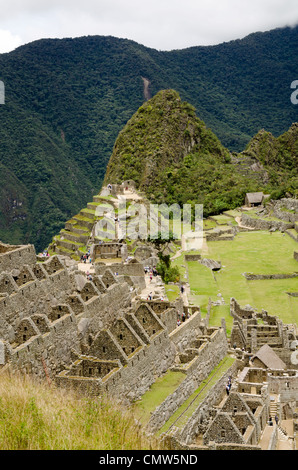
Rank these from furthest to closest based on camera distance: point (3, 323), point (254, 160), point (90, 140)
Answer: point (90, 140), point (254, 160), point (3, 323)

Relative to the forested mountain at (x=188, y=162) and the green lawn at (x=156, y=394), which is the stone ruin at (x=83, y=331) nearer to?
the green lawn at (x=156, y=394)

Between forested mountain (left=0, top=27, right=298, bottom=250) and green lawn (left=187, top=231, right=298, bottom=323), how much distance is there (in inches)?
937

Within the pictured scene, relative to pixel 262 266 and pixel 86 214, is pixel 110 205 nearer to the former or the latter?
pixel 86 214

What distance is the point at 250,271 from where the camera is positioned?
1569 inches

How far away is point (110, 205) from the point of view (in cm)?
4922

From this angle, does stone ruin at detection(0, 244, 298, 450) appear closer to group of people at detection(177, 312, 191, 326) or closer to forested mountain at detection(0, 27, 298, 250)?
group of people at detection(177, 312, 191, 326)

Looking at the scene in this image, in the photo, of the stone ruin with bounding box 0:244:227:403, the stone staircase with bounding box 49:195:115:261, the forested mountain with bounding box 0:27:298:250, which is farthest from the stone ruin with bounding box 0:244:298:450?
the forested mountain with bounding box 0:27:298:250

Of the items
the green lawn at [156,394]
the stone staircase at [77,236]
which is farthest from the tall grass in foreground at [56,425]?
the stone staircase at [77,236]

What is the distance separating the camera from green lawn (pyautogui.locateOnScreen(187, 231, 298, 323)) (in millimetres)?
31234

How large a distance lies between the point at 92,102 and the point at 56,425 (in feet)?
381

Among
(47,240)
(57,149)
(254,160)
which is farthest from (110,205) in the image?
(57,149)

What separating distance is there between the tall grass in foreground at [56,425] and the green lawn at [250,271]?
14953 millimetres

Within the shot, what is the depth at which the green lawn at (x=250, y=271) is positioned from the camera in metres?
31.2

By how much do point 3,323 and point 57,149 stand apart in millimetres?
82733
